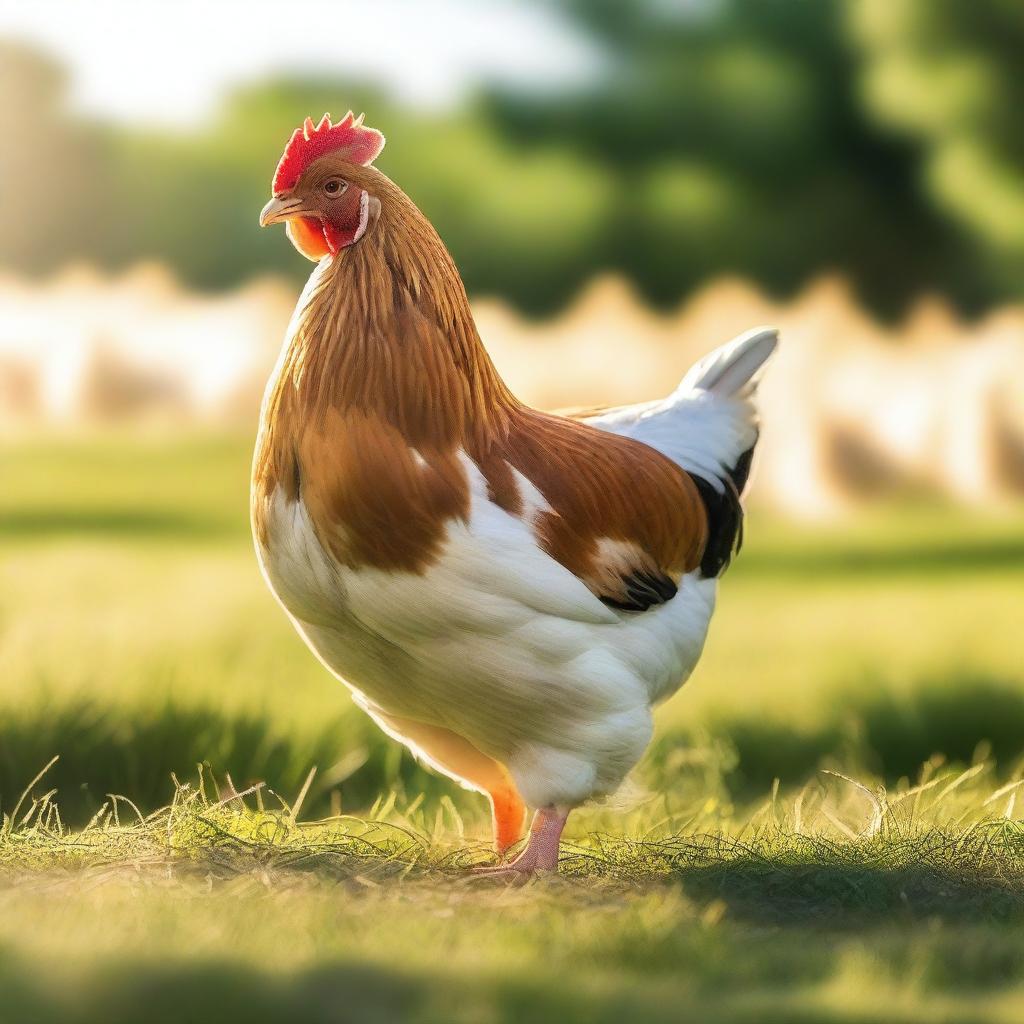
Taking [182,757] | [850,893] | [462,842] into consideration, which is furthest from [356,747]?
[850,893]

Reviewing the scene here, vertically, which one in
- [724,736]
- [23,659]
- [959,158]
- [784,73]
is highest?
[784,73]

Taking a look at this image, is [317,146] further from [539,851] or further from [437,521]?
[539,851]

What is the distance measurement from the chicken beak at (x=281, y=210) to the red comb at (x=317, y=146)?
3 centimetres

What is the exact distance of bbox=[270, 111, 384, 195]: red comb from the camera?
2639 millimetres

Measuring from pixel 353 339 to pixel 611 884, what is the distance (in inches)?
43.1

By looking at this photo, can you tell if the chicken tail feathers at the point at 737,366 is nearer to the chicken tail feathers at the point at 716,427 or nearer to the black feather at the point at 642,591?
the chicken tail feathers at the point at 716,427

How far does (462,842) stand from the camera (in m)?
2.96

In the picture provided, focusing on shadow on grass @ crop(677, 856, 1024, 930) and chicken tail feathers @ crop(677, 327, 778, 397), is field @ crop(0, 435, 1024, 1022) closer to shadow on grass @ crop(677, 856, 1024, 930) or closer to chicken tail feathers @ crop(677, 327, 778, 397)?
shadow on grass @ crop(677, 856, 1024, 930)

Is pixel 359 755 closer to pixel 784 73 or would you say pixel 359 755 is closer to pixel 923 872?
pixel 923 872

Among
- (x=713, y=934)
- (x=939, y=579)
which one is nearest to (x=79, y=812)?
(x=713, y=934)

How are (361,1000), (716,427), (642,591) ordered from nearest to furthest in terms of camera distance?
(361,1000) < (642,591) < (716,427)

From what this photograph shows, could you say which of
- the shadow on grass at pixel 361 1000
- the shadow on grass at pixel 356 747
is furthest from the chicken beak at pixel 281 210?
the shadow on grass at pixel 356 747

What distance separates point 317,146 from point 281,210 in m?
0.15

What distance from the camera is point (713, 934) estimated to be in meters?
2.23
